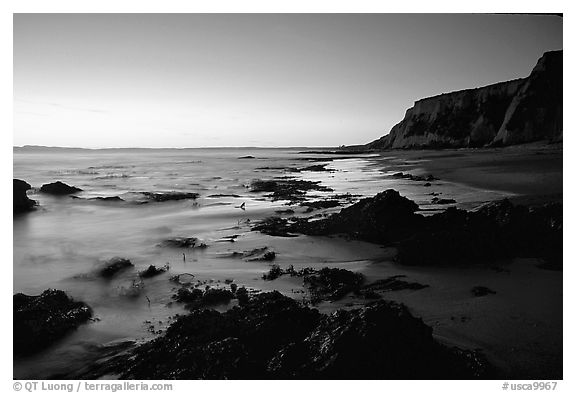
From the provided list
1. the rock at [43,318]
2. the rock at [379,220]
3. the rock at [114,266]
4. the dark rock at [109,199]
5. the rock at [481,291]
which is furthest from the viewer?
the dark rock at [109,199]

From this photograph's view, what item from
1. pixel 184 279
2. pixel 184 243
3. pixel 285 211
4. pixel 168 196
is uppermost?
pixel 168 196

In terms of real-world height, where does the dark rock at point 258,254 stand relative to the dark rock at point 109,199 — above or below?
below

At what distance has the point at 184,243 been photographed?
5.27 meters

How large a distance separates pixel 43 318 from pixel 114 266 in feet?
4.80

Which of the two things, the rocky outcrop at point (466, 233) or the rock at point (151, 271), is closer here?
the rocky outcrop at point (466, 233)

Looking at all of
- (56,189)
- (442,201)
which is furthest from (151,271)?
(56,189)

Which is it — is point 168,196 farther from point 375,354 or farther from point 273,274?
point 375,354

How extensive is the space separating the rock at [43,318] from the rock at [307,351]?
26.4 inches

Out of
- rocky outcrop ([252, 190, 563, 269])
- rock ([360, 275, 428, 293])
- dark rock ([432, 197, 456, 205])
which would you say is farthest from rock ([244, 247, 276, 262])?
dark rock ([432, 197, 456, 205])

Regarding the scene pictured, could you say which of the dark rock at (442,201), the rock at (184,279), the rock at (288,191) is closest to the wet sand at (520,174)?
the dark rock at (442,201)

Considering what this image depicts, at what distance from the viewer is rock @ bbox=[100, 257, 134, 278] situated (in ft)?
14.1

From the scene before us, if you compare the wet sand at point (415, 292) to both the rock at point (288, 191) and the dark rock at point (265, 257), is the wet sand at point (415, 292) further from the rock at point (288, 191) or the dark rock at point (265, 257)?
the rock at point (288, 191)

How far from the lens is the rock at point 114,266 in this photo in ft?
14.1

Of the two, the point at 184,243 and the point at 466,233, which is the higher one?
the point at 466,233
